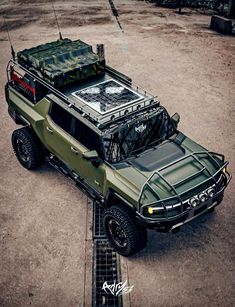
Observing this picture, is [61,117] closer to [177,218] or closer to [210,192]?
[177,218]

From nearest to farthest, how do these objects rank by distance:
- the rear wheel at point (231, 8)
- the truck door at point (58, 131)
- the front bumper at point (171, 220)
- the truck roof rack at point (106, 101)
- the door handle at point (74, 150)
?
1. the front bumper at point (171, 220)
2. the truck roof rack at point (106, 101)
3. the door handle at point (74, 150)
4. the truck door at point (58, 131)
5. the rear wheel at point (231, 8)

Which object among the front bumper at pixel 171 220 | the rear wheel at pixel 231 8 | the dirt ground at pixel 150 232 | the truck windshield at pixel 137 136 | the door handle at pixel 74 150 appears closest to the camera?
the front bumper at pixel 171 220

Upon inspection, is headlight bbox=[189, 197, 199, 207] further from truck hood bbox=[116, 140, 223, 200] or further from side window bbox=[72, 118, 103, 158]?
side window bbox=[72, 118, 103, 158]

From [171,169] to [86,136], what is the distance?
5.15 ft

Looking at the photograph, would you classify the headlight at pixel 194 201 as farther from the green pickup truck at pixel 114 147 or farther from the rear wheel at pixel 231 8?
the rear wheel at pixel 231 8

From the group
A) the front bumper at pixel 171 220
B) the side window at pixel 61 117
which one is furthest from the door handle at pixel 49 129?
the front bumper at pixel 171 220

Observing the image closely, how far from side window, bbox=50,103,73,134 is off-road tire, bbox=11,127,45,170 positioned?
0.84 meters

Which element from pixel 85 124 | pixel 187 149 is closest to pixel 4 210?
pixel 85 124

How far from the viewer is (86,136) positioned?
659 centimetres

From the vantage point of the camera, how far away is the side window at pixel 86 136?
6.38 m

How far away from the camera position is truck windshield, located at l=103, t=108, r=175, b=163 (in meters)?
6.31

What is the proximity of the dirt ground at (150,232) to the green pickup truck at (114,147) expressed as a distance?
0.53 m

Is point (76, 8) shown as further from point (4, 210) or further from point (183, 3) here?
point (4, 210)

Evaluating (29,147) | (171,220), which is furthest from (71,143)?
(171,220)
